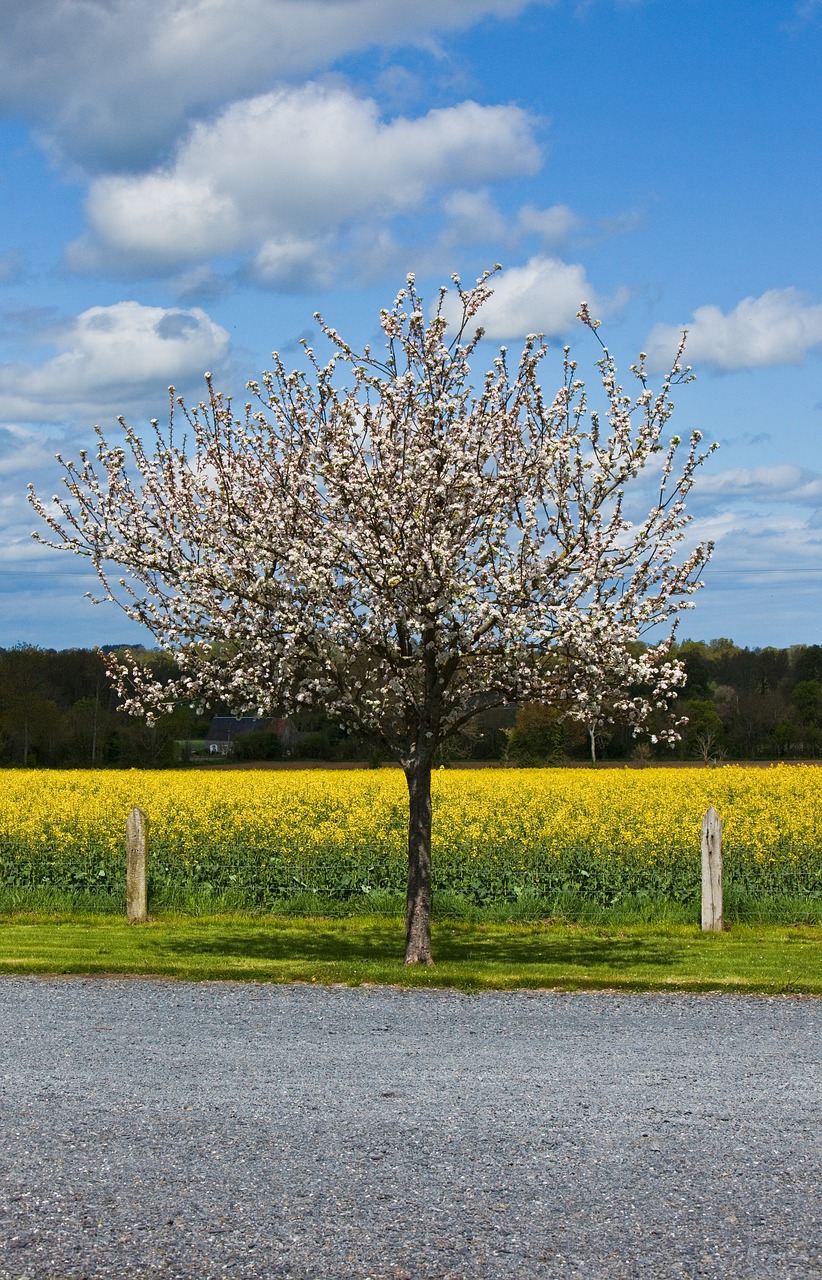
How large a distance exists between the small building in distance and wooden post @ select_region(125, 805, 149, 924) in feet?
151

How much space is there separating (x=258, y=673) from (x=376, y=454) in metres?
2.86

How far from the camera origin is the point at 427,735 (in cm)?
1503

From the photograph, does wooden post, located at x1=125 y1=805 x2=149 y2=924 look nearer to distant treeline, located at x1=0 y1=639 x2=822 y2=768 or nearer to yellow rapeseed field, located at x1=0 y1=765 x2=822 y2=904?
yellow rapeseed field, located at x1=0 y1=765 x2=822 y2=904

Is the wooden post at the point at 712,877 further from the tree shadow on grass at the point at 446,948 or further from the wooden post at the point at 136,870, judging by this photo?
the wooden post at the point at 136,870

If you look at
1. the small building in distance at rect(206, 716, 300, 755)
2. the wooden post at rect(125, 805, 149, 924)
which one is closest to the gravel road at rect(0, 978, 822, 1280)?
the wooden post at rect(125, 805, 149, 924)

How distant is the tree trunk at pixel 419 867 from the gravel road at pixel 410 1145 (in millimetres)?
2720

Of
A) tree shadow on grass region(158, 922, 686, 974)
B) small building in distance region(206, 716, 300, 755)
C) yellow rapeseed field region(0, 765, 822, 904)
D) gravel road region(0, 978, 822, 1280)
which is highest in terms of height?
small building in distance region(206, 716, 300, 755)

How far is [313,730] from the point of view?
8294 cm

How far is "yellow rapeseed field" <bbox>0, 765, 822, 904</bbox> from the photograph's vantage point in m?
21.4

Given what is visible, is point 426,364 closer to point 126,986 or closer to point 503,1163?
point 126,986

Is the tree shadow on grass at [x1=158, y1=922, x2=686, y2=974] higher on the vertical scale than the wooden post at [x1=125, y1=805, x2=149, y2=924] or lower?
lower

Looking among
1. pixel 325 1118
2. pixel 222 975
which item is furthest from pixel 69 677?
pixel 325 1118

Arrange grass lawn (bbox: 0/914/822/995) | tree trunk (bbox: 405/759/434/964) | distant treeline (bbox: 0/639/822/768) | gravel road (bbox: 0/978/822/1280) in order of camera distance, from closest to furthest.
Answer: gravel road (bbox: 0/978/822/1280)
grass lawn (bbox: 0/914/822/995)
tree trunk (bbox: 405/759/434/964)
distant treeline (bbox: 0/639/822/768)

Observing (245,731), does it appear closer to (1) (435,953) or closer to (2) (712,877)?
(2) (712,877)
